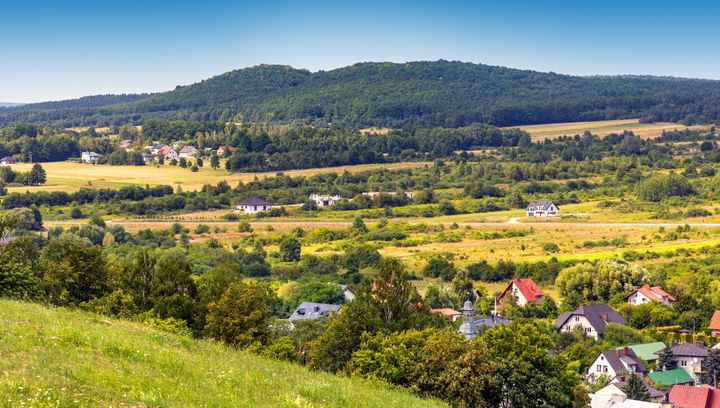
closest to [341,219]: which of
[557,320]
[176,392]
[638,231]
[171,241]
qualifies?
[171,241]

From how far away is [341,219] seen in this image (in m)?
97.2

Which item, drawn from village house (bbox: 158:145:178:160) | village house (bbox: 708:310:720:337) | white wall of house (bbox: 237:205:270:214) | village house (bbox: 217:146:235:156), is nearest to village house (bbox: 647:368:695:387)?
village house (bbox: 708:310:720:337)

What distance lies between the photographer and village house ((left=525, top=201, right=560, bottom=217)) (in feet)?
329

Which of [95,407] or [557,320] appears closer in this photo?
[95,407]

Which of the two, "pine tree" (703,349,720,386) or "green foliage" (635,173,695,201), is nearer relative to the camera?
"pine tree" (703,349,720,386)

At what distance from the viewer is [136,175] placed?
128m

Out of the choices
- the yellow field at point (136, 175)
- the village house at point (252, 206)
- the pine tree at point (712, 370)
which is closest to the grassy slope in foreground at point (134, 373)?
the pine tree at point (712, 370)

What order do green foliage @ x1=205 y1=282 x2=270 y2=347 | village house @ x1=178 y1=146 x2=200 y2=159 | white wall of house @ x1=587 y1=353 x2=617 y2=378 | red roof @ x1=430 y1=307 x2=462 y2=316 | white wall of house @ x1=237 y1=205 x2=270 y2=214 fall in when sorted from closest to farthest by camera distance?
green foliage @ x1=205 y1=282 x2=270 y2=347 < white wall of house @ x1=587 y1=353 x2=617 y2=378 < red roof @ x1=430 y1=307 x2=462 y2=316 < white wall of house @ x1=237 y1=205 x2=270 y2=214 < village house @ x1=178 y1=146 x2=200 y2=159

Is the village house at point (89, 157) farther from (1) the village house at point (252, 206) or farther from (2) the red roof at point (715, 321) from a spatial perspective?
(2) the red roof at point (715, 321)

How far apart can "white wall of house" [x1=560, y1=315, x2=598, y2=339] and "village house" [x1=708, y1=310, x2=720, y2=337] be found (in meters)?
6.47

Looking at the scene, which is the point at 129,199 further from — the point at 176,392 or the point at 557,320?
the point at 176,392

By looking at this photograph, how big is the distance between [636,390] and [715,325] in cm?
1531

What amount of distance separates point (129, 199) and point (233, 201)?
11414 millimetres

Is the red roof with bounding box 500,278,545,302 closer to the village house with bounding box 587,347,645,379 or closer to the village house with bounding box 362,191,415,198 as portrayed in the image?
the village house with bounding box 587,347,645,379
